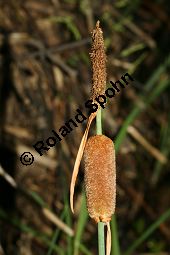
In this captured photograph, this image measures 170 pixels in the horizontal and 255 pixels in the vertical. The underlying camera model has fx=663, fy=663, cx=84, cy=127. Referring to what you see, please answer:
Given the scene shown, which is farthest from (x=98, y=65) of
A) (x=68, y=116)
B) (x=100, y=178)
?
(x=68, y=116)

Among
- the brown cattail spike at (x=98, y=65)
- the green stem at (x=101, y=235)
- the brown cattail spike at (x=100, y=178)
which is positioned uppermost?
the brown cattail spike at (x=98, y=65)

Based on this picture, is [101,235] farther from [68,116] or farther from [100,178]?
[68,116]

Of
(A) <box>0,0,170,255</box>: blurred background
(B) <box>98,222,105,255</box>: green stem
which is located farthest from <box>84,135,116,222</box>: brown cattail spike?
(A) <box>0,0,170,255</box>: blurred background

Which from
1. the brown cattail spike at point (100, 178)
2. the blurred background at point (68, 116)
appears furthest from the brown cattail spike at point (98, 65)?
the blurred background at point (68, 116)

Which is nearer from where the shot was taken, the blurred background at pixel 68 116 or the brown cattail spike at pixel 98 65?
the brown cattail spike at pixel 98 65

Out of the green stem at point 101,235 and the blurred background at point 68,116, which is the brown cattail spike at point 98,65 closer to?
the green stem at point 101,235

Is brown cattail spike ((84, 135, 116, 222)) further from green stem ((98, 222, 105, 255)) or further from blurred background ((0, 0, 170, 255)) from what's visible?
blurred background ((0, 0, 170, 255))

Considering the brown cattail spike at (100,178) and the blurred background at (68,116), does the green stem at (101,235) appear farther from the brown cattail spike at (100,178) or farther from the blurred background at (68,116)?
the blurred background at (68,116)

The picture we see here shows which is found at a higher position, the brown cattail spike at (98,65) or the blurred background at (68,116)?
the blurred background at (68,116)
